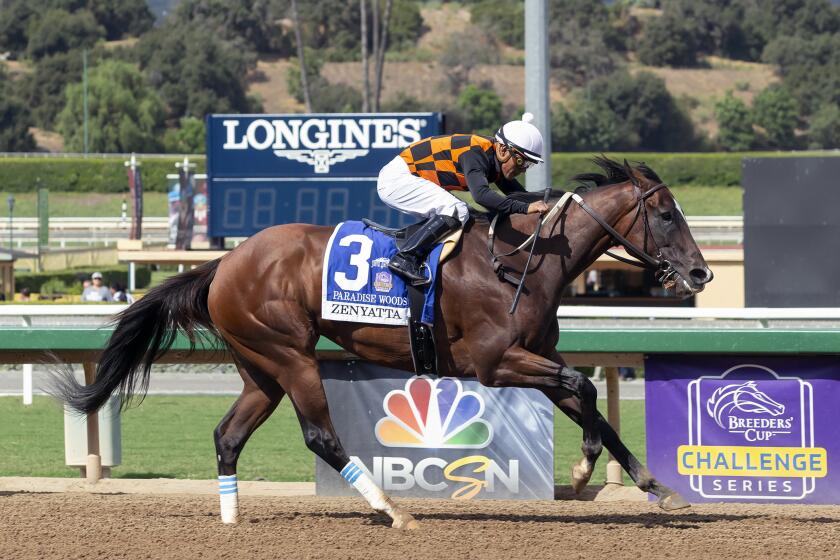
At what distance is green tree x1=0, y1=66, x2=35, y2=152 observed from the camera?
72.3m

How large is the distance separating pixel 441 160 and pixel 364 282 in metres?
0.71

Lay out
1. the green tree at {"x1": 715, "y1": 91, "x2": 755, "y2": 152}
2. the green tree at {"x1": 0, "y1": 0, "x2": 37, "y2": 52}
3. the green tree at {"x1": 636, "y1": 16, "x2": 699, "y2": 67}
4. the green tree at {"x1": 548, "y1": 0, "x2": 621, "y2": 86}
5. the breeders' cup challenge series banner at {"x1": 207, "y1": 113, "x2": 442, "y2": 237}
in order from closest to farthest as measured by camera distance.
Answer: the breeders' cup challenge series banner at {"x1": 207, "y1": 113, "x2": 442, "y2": 237} → the green tree at {"x1": 715, "y1": 91, "x2": 755, "y2": 152} → the green tree at {"x1": 548, "y1": 0, "x2": 621, "y2": 86} → the green tree at {"x1": 0, "y1": 0, "x2": 37, "y2": 52} → the green tree at {"x1": 636, "y1": 16, "x2": 699, "y2": 67}

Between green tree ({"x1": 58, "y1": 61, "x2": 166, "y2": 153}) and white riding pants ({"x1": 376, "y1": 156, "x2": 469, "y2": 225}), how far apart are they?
6030 cm

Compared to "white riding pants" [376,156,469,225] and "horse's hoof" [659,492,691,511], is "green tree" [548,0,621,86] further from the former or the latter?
"horse's hoof" [659,492,691,511]

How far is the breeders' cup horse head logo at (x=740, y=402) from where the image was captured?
7.24 m

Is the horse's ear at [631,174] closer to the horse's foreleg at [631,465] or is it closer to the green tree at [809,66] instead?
the horse's foreleg at [631,465]

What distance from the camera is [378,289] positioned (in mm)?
6180

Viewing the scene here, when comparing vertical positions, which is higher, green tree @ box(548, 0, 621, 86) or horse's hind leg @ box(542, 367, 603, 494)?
green tree @ box(548, 0, 621, 86)

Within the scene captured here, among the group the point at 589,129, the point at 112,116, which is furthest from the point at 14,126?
the point at 589,129

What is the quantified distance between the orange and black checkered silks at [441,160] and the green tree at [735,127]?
247ft

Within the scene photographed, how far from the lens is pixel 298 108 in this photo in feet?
281

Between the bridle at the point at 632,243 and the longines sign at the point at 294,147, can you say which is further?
the longines sign at the point at 294,147

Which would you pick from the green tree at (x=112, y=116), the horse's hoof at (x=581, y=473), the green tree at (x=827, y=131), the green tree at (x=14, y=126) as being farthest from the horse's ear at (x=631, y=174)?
the green tree at (x=827, y=131)

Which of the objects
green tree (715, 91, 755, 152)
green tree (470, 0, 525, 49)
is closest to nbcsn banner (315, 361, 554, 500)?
green tree (715, 91, 755, 152)
